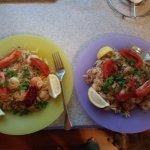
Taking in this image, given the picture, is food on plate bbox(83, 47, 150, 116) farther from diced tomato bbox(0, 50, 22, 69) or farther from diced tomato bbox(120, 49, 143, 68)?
diced tomato bbox(0, 50, 22, 69)

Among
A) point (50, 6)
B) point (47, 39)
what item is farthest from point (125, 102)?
Answer: point (50, 6)

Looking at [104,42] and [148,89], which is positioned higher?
[104,42]

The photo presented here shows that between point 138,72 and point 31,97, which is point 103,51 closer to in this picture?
point 138,72

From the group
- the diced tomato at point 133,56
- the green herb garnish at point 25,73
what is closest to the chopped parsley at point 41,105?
the green herb garnish at point 25,73

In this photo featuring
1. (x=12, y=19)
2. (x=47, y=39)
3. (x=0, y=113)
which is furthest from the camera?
(x=12, y=19)

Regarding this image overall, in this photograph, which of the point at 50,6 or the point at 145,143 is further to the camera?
the point at 145,143

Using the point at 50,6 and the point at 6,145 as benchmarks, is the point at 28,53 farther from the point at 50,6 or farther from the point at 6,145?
the point at 6,145

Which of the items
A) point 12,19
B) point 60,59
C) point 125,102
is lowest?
point 125,102

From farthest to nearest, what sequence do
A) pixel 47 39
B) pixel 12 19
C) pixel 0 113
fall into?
1. pixel 12 19
2. pixel 47 39
3. pixel 0 113
